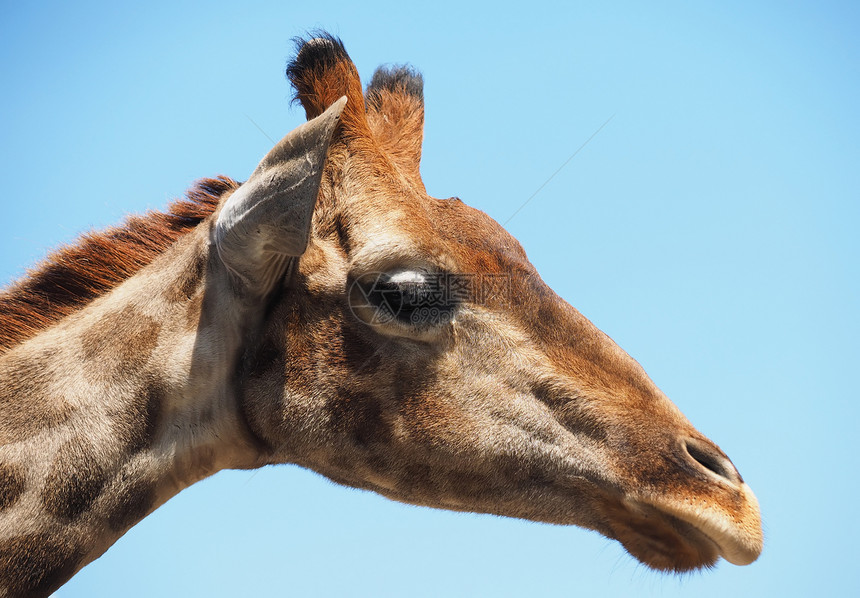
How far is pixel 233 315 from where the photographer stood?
13.3ft

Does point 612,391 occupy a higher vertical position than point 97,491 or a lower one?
higher

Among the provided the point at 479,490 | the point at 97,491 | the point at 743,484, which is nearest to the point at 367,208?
the point at 479,490

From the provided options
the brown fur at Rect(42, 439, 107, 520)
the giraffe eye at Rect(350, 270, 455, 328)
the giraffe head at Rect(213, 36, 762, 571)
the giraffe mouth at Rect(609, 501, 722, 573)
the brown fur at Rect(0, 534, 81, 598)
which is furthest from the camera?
the giraffe eye at Rect(350, 270, 455, 328)

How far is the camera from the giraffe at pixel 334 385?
3734mm

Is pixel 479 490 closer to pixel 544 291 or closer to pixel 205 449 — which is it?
→ pixel 544 291

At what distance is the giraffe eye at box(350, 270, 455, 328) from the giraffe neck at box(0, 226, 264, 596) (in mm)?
652

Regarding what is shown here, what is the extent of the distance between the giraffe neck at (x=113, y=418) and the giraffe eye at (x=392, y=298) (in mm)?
652

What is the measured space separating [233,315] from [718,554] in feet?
8.89

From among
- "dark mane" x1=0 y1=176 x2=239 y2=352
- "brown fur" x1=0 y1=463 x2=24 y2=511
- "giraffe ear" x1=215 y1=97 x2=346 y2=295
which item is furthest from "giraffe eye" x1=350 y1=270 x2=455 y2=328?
"brown fur" x1=0 y1=463 x2=24 y2=511

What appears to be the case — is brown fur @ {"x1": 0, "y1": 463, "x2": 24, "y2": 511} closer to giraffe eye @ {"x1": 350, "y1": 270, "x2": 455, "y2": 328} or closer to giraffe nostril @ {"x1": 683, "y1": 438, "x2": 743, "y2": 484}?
giraffe eye @ {"x1": 350, "y1": 270, "x2": 455, "y2": 328}

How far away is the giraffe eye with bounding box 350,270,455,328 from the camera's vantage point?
13.3 feet

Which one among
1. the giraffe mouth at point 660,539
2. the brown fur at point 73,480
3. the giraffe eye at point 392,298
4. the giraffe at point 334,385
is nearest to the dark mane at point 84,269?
the giraffe at point 334,385

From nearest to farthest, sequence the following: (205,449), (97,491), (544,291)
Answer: (97,491)
(205,449)
(544,291)

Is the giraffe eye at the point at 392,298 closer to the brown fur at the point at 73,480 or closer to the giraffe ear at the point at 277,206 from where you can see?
the giraffe ear at the point at 277,206
